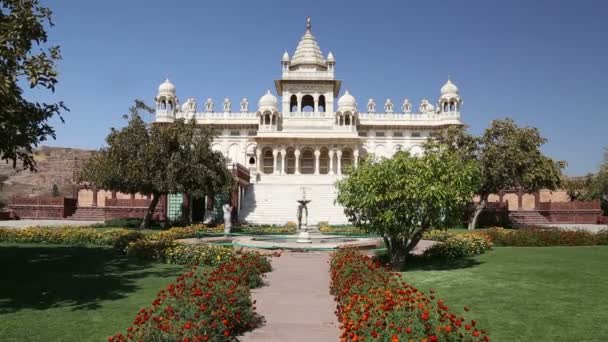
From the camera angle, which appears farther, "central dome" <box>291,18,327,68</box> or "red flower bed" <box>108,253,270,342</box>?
"central dome" <box>291,18,327,68</box>

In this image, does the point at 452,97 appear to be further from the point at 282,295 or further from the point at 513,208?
the point at 282,295

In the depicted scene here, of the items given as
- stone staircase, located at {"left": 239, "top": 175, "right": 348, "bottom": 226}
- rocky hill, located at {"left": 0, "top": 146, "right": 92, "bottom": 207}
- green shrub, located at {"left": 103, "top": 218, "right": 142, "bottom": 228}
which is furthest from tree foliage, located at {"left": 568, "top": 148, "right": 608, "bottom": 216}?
rocky hill, located at {"left": 0, "top": 146, "right": 92, "bottom": 207}

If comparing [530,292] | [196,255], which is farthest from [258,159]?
[530,292]

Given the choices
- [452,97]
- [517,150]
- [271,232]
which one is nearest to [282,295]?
[271,232]

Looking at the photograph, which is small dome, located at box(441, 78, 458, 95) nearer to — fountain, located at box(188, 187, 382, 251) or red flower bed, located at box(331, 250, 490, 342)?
fountain, located at box(188, 187, 382, 251)

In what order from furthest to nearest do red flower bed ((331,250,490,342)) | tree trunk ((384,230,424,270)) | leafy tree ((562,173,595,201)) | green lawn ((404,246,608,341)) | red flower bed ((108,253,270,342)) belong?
leafy tree ((562,173,595,201)) < tree trunk ((384,230,424,270)) < green lawn ((404,246,608,341)) < red flower bed ((108,253,270,342)) < red flower bed ((331,250,490,342))

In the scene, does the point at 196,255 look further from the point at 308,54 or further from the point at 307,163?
the point at 308,54

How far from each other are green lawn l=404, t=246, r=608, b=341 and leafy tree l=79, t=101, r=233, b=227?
53.9ft

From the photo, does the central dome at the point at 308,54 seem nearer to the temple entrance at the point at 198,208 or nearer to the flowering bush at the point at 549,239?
the temple entrance at the point at 198,208

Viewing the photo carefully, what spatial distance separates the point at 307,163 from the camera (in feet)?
185

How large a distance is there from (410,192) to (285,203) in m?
24.3

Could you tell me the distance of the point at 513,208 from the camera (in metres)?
38.3

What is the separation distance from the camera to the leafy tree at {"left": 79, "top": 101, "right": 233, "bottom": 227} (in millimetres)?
26281

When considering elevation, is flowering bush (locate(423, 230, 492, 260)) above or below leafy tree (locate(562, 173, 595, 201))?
below
